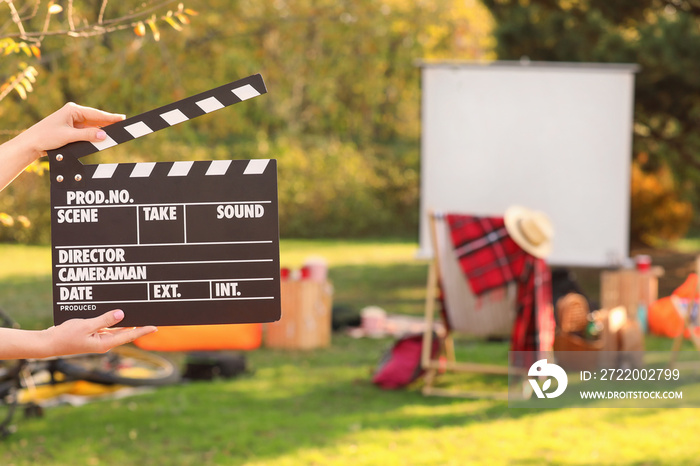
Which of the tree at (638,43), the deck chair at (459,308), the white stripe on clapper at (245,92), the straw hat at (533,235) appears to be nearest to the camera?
the white stripe on clapper at (245,92)

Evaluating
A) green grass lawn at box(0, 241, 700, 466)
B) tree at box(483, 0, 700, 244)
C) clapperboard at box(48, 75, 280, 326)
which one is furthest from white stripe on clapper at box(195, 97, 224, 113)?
tree at box(483, 0, 700, 244)

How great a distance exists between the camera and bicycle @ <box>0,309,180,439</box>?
463 centimetres

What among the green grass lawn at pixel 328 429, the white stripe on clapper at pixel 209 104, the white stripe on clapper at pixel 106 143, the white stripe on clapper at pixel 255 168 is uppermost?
the white stripe on clapper at pixel 209 104

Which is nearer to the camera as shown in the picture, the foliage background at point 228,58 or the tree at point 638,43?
the foliage background at point 228,58

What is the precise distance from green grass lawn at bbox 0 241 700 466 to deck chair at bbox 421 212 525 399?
214mm

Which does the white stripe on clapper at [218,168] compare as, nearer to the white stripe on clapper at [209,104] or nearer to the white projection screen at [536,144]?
the white stripe on clapper at [209,104]

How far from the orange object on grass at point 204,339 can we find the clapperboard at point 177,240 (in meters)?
5.04

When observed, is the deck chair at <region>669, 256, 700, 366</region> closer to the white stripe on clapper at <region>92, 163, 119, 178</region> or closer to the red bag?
the red bag

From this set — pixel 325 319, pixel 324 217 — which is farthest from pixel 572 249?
pixel 324 217

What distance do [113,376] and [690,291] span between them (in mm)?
4527

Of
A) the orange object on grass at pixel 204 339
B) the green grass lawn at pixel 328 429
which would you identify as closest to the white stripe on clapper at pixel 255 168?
the green grass lawn at pixel 328 429

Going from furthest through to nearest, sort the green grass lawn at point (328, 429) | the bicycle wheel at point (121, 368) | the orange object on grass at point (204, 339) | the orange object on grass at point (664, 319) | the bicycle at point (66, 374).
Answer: the orange object on grass at point (664, 319)
the orange object on grass at point (204, 339)
the bicycle wheel at point (121, 368)
the bicycle at point (66, 374)
the green grass lawn at point (328, 429)

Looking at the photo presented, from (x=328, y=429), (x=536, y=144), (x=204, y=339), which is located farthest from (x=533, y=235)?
(x=536, y=144)

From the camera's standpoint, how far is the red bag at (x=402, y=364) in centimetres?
572
